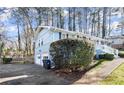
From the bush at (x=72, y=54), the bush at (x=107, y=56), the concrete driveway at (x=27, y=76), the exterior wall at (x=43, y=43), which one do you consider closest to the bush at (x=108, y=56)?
the bush at (x=107, y=56)

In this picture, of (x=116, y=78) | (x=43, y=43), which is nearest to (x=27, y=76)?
(x=43, y=43)

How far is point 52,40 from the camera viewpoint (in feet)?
22.0

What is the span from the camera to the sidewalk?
20.9 feet

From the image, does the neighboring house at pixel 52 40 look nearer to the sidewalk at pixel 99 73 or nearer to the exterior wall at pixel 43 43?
the exterior wall at pixel 43 43

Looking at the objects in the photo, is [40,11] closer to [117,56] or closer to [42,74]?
[42,74]

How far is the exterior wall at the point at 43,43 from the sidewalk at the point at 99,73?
101cm

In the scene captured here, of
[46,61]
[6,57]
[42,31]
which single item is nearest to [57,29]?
[42,31]

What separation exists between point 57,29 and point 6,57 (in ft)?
4.01

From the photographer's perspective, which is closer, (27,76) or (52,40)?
(27,76)

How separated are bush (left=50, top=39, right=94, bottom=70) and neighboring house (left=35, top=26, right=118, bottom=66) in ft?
0.40

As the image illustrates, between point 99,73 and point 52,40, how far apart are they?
1229mm

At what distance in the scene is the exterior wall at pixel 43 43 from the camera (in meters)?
6.62

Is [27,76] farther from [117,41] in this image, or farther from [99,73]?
[117,41]

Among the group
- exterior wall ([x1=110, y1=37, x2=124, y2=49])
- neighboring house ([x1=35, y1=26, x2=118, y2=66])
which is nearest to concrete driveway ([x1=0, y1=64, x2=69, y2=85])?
neighboring house ([x1=35, y1=26, x2=118, y2=66])
